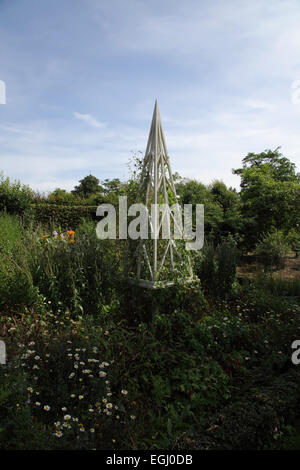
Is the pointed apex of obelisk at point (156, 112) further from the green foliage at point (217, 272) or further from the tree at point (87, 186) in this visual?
the tree at point (87, 186)

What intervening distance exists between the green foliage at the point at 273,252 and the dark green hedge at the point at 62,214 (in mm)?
5659

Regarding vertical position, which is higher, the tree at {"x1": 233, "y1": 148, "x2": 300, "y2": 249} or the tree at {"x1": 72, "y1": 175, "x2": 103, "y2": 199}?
the tree at {"x1": 72, "y1": 175, "x2": 103, "y2": 199}

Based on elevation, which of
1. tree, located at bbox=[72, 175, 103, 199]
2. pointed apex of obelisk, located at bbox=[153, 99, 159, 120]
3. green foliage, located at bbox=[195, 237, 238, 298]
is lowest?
green foliage, located at bbox=[195, 237, 238, 298]

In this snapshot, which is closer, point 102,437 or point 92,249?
point 102,437

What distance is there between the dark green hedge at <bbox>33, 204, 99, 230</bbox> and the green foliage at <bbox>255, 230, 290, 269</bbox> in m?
5.66

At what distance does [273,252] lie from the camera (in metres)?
7.67

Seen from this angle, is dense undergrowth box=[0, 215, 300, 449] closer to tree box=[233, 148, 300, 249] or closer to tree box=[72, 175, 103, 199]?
tree box=[233, 148, 300, 249]

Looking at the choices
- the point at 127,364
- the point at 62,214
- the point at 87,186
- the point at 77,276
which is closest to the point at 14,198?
the point at 62,214

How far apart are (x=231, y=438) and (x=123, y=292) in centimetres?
236

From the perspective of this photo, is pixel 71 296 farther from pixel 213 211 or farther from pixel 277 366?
pixel 213 211

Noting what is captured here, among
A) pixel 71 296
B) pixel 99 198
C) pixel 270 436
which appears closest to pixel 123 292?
pixel 71 296

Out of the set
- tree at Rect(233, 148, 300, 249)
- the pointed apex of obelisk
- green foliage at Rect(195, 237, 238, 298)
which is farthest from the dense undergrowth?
tree at Rect(233, 148, 300, 249)

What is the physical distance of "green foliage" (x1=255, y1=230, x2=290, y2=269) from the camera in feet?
24.8

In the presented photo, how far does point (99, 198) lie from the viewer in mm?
13930
